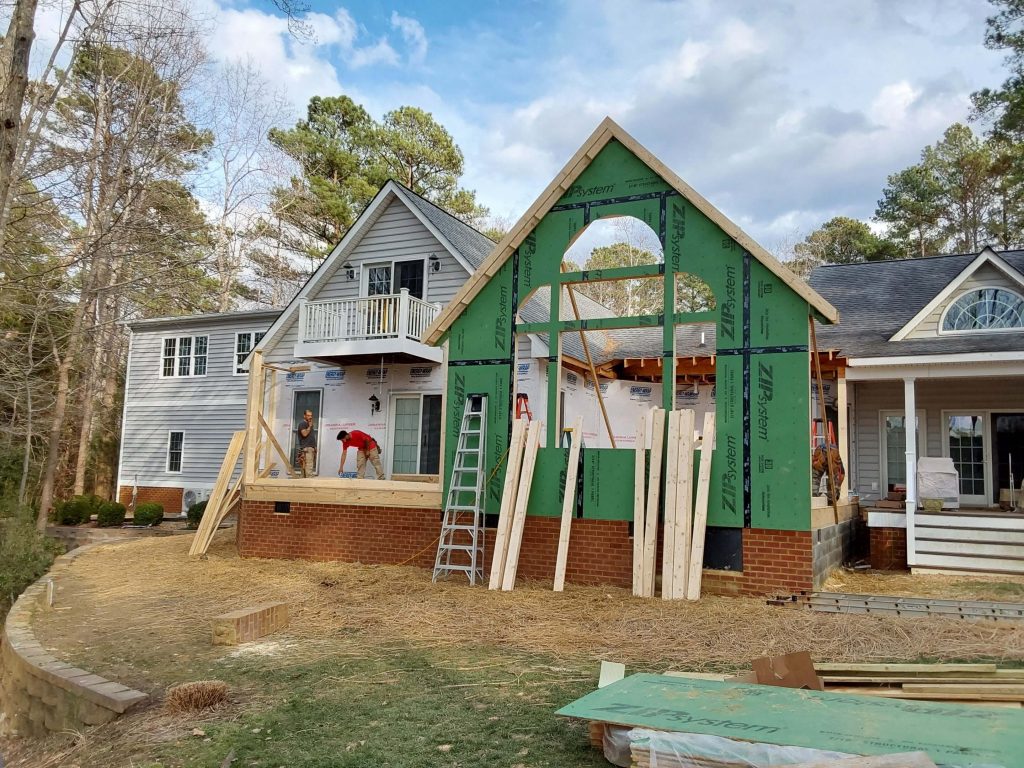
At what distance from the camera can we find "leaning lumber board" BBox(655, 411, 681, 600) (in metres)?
8.57

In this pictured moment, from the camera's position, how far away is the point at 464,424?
409 inches

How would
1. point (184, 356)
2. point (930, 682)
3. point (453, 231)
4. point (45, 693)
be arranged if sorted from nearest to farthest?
1. point (930, 682)
2. point (45, 693)
3. point (453, 231)
4. point (184, 356)

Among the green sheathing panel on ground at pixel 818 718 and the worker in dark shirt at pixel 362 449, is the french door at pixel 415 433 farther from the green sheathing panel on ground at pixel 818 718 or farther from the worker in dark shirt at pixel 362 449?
the green sheathing panel on ground at pixel 818 718

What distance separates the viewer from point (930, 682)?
15.0 ft

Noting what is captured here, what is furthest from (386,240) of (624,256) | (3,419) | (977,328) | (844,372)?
(624,256)

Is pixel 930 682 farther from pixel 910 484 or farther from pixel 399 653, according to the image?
pixel 910 484

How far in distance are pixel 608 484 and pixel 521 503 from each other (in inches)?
45.0

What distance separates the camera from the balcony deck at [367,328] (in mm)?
14375

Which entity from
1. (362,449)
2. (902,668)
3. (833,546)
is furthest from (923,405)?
(902,668)

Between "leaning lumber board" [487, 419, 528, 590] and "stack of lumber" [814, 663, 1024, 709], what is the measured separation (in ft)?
16.5

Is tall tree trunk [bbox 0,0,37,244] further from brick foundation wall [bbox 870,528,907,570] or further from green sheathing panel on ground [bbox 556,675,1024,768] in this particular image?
brick foundation wall [bbox 870,528,907,570]

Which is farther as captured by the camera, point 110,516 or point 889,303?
point 110,516

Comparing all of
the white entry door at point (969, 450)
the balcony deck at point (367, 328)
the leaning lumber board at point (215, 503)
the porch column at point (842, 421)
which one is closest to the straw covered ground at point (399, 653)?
the porch column at point (842, 421)

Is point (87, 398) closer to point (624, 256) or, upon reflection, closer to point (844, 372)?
point (844, 372)
